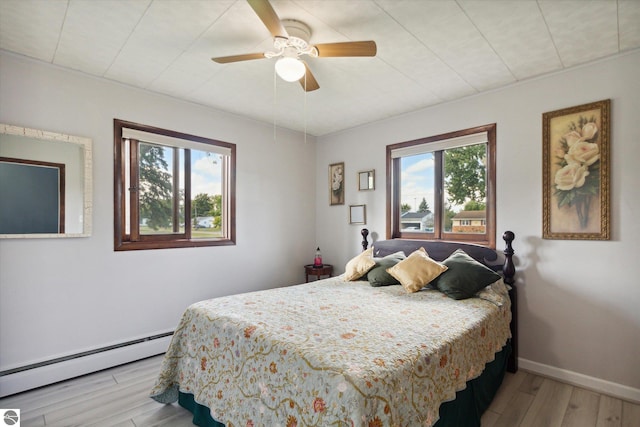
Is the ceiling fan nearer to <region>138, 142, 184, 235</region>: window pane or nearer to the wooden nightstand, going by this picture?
<region>138, 142, 184, 235</region>: window pane

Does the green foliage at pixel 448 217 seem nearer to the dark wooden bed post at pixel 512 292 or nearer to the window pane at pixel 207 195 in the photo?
the dark wooden bed post at pixel 512 292

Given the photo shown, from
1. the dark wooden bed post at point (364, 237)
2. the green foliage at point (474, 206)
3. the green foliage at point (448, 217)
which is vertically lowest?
the dark wooden bed post at point (364, 237)

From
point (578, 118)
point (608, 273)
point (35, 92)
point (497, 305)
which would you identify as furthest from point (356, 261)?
point (35, 92)

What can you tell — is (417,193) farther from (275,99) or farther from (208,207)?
(208,207)

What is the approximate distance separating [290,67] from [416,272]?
6.30ft

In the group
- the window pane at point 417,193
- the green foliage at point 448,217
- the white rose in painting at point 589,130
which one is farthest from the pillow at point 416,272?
the white rose in painting at point 589,130

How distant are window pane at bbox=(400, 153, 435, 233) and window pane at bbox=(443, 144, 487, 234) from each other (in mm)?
182

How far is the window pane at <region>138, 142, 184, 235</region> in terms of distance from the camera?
3143 millimetres

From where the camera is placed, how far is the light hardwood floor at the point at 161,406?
2.04 m

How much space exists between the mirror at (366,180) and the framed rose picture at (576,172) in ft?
5.84

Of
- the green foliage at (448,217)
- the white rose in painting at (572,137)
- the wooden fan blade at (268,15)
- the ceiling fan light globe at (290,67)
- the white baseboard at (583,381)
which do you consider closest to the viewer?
the wooden fan blade at (268,15)

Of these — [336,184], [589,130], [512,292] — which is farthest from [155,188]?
[589,130]

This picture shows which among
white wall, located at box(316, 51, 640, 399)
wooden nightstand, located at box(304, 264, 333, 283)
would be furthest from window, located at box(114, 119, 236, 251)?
white wall, located at box(316, 51, 640, 399)

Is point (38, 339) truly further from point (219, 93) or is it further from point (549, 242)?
point (549, 242)
